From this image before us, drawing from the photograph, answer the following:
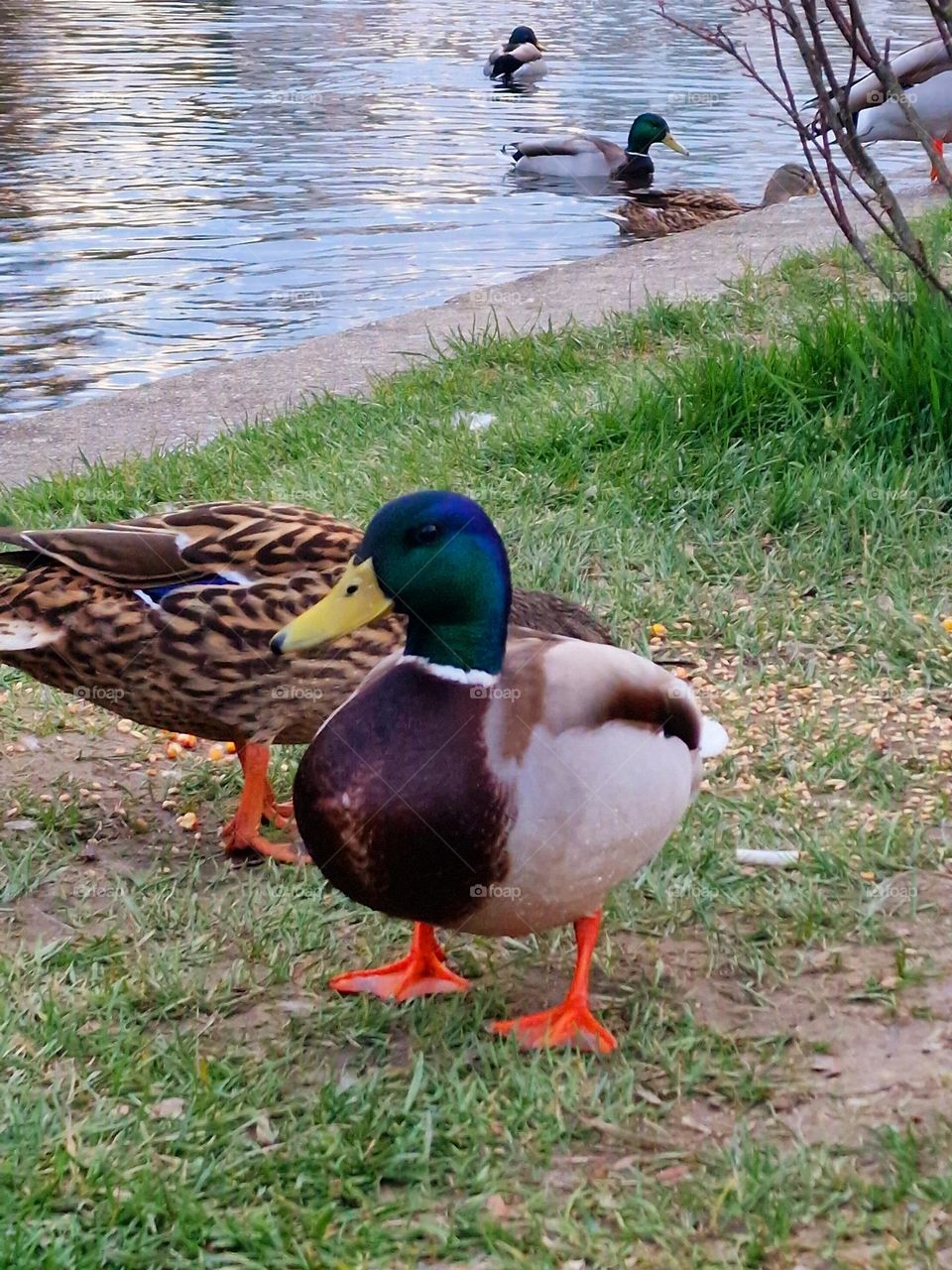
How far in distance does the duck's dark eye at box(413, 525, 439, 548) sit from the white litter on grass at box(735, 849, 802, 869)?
101cm

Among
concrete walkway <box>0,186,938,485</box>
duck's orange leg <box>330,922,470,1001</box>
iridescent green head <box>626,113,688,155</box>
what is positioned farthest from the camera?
iridescent green head <box>626,113,688,155</box>

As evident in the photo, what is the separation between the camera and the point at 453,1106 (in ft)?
7.99

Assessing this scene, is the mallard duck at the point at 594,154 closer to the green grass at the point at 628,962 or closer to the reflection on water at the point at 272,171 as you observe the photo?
the reflection on water at the point at 272,171

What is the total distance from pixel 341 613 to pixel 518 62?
18729 millimetres

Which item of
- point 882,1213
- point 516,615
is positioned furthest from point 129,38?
point 882,1213

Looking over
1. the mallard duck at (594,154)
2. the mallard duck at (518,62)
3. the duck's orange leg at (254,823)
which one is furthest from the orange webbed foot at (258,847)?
the mallard duck at (518,62)

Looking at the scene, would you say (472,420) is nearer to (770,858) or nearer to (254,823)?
(254,823)

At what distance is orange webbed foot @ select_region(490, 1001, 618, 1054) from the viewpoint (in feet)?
8.48

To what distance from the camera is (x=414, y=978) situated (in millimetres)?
2754

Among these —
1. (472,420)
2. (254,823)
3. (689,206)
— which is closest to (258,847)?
(254,823)

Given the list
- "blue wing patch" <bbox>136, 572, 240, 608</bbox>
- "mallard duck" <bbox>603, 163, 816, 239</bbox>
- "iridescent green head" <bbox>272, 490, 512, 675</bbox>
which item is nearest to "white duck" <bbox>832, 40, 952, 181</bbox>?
"mallard duck" <bbox>603, 163, 816, 239</bbox>

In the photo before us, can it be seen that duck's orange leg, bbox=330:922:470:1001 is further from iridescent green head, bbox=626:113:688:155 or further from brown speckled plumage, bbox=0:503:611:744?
iridescent green head, bbox=626:113:688:155

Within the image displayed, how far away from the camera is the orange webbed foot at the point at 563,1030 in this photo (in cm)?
258

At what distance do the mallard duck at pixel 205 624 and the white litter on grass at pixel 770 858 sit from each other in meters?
0.58
